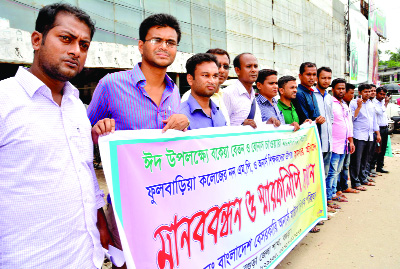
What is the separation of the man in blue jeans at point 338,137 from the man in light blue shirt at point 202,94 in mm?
2922

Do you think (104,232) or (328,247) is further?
A: (328,247)

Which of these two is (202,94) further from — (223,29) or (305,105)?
(223,29)

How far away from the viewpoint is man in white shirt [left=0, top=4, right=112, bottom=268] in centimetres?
111

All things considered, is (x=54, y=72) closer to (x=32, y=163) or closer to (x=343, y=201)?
(x=32, y=163)

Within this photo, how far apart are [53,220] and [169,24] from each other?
1.32m

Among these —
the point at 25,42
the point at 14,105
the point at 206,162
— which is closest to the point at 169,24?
the point at 206,162

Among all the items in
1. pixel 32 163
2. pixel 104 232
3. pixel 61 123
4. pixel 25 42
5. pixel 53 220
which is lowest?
pixel 104 232

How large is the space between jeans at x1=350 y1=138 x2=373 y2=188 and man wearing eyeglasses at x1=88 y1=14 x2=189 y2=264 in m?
5.02

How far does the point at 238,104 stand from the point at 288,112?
93 cm

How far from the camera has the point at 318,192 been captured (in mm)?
3645

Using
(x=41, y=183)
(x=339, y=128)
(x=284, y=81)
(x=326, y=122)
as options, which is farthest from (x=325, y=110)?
(x=41, y=183)

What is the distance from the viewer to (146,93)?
176 centimetres

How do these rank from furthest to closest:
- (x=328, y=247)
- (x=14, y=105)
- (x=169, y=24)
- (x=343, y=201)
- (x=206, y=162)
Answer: (x=343, y=201) < (x=328, y=247) < (x=206, y=162) < (x=169, y=24) < (x=14, y=105)

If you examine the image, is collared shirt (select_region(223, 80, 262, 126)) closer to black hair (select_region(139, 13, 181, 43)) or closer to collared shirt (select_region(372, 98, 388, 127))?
black hair (select_region(139, 13, 181, 43))
